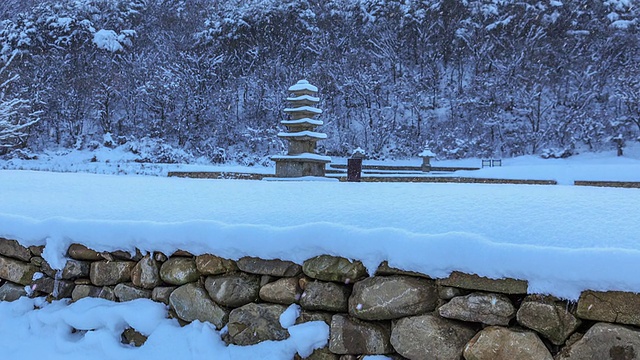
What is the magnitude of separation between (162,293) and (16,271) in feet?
3.93

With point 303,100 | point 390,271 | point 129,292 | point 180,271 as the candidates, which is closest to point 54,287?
point 129,292

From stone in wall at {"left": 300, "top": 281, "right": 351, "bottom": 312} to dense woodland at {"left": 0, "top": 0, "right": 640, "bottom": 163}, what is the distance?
63.6 ft

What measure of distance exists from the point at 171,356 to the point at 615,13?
25.2m

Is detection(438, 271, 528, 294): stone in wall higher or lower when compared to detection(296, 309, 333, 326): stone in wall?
higher

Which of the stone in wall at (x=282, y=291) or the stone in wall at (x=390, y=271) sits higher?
the stone in wall at (x=390, y=271)

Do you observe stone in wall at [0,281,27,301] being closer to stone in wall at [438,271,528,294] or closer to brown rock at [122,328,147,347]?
brown rock at [122,328,147,347]

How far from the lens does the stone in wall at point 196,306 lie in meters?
2.47

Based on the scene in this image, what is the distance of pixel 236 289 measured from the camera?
2.43 m

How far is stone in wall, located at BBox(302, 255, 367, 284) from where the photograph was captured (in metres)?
2.22

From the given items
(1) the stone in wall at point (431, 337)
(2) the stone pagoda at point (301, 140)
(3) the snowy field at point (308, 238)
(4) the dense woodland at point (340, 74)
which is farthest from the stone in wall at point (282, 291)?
(4) the dense woodland at point (340, 74)

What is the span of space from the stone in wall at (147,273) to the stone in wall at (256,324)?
537 mm

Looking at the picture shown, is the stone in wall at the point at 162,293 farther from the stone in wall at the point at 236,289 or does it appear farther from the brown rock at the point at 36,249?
the brown rock at the point at 36,249

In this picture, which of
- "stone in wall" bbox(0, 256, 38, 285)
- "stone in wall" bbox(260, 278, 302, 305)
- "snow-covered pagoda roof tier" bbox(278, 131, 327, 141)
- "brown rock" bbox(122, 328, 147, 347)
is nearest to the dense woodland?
"snow-covered pagoda roof tier" bbox(278, 131, 327, 141)

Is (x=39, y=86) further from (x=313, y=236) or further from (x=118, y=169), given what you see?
(x=313, y=236)
